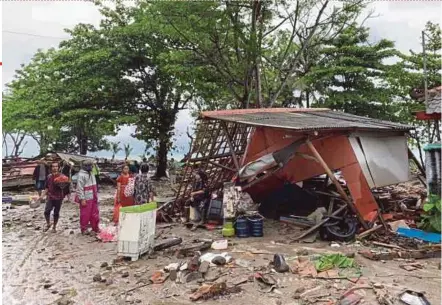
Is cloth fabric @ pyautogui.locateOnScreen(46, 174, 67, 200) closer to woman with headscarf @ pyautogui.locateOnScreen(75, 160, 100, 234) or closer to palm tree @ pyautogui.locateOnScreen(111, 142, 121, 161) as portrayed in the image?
woman with headscarf @ pyautogui.locateOnScreen(75, 160, 100, 234)

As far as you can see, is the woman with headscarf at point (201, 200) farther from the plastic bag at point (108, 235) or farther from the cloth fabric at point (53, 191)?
the cloth fabric at point (53, 191)

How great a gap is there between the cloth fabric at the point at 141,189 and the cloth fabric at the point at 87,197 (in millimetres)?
963

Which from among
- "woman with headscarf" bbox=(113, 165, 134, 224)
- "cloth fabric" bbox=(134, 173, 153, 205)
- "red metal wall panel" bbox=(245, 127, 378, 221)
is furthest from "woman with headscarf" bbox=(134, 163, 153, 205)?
"red metal wall panel" bbox=(245, 127, 378, 221)

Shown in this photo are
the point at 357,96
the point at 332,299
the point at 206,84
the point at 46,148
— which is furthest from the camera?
the point at 46,148

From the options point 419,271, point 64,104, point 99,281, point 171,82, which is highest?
point 171,82

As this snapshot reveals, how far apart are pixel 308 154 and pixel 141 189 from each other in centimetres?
422

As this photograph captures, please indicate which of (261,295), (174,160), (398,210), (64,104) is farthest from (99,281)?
(174,160)

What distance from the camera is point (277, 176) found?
1141cm

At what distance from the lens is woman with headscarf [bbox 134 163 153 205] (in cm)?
1018

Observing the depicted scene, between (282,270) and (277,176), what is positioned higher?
(277,176)

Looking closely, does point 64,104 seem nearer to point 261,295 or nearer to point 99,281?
point 99,281

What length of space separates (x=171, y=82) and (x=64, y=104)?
19.7ft

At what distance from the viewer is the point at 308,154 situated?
1021 cm

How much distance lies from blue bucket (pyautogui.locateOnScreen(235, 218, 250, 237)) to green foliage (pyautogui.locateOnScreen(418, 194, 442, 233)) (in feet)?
11.6
